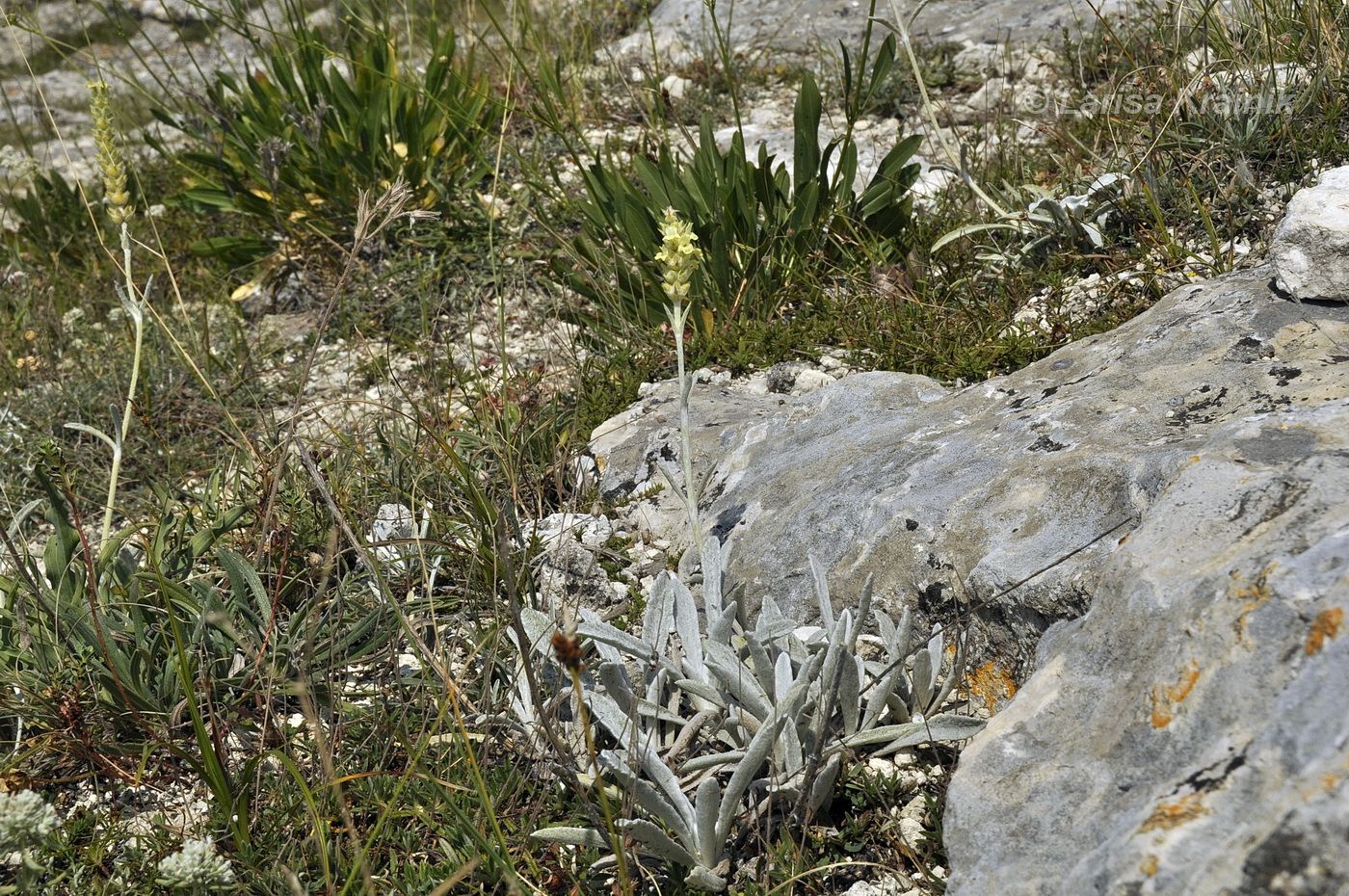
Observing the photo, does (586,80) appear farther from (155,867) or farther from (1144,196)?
(155,867)

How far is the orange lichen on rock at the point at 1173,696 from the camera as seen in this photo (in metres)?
1.52

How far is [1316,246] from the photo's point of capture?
96.5 inches

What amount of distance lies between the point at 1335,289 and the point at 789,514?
1347 mm

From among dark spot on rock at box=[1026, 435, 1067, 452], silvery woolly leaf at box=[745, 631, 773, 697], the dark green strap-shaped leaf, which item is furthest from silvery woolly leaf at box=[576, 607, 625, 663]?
the dark green strap-shaped leaf

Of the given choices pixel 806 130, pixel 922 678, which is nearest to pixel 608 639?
pixel 922 678

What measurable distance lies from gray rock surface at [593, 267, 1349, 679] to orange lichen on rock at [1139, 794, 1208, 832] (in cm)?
53

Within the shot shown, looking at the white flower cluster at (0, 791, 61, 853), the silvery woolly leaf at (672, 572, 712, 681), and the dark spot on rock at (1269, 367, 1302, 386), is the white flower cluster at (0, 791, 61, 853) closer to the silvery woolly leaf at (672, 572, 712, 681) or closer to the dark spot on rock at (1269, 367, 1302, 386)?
the silvery woolly leaf at (672, 572, 712, 681)

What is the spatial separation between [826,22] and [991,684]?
513 centimetres

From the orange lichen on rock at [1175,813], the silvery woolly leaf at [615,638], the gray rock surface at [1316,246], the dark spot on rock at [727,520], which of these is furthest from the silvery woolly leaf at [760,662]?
the gray rock surface at [1316,246]

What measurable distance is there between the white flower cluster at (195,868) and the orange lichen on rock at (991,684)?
1.41m

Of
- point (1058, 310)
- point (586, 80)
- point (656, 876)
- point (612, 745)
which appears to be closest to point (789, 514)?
point (612, 745)

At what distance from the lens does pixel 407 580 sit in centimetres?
270

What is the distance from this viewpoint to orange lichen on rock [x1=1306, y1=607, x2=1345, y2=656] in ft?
4.53

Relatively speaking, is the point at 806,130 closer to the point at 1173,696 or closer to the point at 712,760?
the point at 712,760
